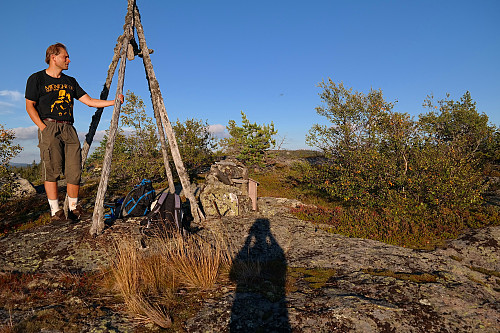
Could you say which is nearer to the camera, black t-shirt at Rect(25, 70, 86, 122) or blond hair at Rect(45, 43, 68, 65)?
black t-shirt at Rect(25, 70, 86, 122)

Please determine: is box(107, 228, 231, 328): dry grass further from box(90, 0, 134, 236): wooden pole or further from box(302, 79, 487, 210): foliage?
box(302, 79, 487, 210): foliage

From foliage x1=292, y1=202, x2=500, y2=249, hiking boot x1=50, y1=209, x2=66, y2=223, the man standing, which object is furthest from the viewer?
foliage x1=292, y1=202, x2=500, y2=249

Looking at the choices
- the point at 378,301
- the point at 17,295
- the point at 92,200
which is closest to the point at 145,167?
the point at 92,200

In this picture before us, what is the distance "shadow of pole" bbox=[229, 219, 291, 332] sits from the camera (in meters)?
3.34

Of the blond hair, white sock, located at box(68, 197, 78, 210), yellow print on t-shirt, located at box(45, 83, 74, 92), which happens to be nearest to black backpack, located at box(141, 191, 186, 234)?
white sock, located at box(68, 197, 78, 210)

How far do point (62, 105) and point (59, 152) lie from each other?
1.00 m

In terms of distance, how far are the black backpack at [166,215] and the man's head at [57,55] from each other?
3.78 meters

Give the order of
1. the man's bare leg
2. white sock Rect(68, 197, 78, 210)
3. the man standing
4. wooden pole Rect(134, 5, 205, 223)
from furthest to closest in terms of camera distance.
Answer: wooden pole Rect(134, 5, 205, 223) → white sock Rect(68, 197, 78, 210) → the man's bare leg → the man standing

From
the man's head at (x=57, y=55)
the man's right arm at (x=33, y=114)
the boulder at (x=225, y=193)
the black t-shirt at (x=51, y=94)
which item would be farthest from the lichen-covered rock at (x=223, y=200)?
the man's head at (x=57, y=55)

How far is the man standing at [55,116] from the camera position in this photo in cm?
547

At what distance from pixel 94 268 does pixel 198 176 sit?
15.4 meters

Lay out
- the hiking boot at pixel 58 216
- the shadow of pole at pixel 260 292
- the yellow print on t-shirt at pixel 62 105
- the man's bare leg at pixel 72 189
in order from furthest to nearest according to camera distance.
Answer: the hiking boot at pixel 58 216 → the man's bare leg at pixel 72 189 → the yellow print on t-shirt at pixel 62 105 → the shadow of pole at pixel 260 292

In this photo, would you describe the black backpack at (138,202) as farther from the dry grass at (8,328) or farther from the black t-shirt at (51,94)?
the dry grass at (8,328)

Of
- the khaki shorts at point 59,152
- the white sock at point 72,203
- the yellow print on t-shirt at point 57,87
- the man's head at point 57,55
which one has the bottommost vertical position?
the white sock at point 72,203
